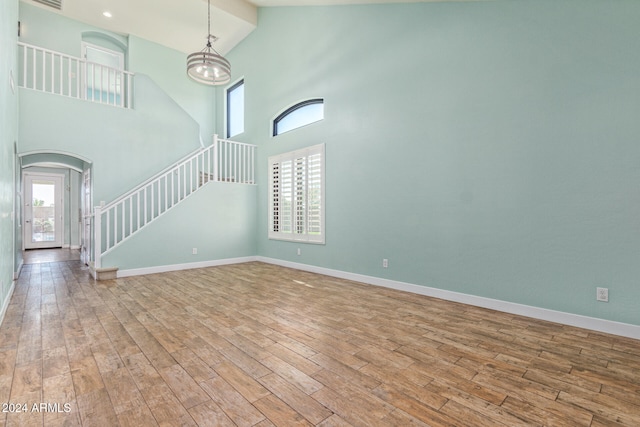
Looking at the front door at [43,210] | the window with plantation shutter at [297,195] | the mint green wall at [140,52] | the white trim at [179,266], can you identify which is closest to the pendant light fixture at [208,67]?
the window with plantation shutter at [297,195]

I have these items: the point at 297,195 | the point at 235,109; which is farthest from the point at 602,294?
the point at 235,109

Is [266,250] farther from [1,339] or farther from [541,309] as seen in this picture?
[541,309]

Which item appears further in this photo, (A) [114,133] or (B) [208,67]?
(A) [114,133]

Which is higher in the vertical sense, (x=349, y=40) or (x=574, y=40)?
(x=349, y=40)

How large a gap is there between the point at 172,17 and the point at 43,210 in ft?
24.3

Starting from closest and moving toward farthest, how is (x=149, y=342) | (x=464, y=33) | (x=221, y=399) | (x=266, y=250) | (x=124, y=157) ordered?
(x=221, y=399) < (x=149, y=342) < (x=464, y=33) < (x=124, y=157) < (x=266, y=250)

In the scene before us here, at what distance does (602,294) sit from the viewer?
2.71 metres

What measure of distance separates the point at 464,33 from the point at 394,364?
382cm

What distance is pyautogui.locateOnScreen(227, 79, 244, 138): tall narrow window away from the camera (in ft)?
25.9

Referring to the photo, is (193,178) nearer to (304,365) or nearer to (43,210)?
(304,365)

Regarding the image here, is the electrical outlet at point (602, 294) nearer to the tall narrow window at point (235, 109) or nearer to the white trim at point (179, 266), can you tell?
the white trim at point (179, 266)

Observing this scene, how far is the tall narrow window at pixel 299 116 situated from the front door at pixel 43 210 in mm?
8128

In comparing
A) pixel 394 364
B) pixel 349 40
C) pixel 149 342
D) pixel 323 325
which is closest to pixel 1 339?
pixel 149 342

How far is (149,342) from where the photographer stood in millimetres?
2430
